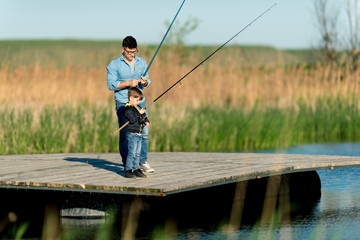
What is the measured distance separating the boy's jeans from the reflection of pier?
0.66ft

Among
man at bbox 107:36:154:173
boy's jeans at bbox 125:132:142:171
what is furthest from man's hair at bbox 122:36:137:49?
boy's jeans at bbox 125:132:142:171

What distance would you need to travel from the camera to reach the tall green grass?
14.7 meters

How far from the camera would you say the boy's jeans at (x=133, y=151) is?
8.82m

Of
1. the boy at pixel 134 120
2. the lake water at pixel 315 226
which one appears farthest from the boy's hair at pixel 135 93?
the lake water at pixel 315 226

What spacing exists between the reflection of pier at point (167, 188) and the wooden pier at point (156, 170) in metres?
0.01

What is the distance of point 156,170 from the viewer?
9.96m

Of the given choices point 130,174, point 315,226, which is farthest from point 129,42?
point 315,226

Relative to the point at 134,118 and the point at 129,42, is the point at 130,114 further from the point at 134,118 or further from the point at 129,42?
the point at 129,42

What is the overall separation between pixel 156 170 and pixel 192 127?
652 centimetres

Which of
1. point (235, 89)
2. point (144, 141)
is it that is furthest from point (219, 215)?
point (235, 89)

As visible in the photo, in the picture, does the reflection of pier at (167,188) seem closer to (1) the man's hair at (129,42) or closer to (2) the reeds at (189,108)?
(1) the man's hair at (129,42)

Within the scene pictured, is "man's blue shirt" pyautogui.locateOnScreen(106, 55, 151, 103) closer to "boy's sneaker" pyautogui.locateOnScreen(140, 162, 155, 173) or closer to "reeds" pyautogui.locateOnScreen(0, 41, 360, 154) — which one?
"boy's sneaker" pyautogui.locateOnScreen(140, 162, 155, 173)

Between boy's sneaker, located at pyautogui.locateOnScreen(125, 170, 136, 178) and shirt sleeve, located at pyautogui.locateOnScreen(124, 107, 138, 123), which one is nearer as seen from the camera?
shirt sleeve, located at pyautogui.locateOnScreen(124, 107, 138, 123)

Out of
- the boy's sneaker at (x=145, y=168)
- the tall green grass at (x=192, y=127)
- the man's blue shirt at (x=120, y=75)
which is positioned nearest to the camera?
the man's blue shirt at (x=120, y=75)
